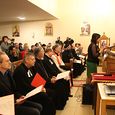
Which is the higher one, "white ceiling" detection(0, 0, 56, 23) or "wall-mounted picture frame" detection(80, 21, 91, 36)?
"white ceiling" detection(0, 0, 56, 23)

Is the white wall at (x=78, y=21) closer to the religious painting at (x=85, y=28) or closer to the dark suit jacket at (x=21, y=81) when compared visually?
the religious painting at (x=85, y=28)

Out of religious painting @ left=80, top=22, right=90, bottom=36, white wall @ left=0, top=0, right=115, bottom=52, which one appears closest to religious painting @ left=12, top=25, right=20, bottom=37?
white wall @ left=0, top=0, right=115, bottom=52

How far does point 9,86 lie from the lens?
301cm

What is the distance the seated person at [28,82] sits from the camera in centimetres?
338

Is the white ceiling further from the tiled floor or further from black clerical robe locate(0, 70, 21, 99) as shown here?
black clerical robe locate(0, 70, 21, 99)

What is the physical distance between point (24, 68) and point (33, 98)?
47 centimetres

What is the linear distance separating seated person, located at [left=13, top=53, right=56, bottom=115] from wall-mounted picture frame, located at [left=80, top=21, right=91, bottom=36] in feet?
30.8

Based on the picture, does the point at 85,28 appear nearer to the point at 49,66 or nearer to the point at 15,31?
the point at 15,31

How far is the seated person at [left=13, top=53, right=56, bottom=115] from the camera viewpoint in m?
3.38

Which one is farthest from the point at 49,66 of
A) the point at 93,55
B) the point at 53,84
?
the point at 93,55

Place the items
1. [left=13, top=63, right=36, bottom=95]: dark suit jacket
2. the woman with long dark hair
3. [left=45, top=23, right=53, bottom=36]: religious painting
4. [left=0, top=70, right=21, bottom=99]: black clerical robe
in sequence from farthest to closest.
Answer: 1. [left=45, top=23, right=53, bottom=36]: religious painting
2. the woman with long dark hair
3. [left=13, top=63, right=36, bottom=95]: dark suit jacket
4. [left=0, top=70, right=21, bottom=99]: black clerical robe

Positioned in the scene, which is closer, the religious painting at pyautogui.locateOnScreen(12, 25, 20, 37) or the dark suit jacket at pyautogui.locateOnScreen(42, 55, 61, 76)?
the dark suit jacket at pyautogui.locateOnScreen(42, 55, 61, 76)

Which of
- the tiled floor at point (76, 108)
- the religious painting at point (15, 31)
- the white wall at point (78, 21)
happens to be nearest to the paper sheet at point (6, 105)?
the tiled floor at point (76, 108)

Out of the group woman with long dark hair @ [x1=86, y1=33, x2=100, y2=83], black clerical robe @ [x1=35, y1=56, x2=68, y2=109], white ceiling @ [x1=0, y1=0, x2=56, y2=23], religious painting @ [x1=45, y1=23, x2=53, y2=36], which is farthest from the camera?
religious painting @ [x1=45, y1=23, x2=53, y2=36]
